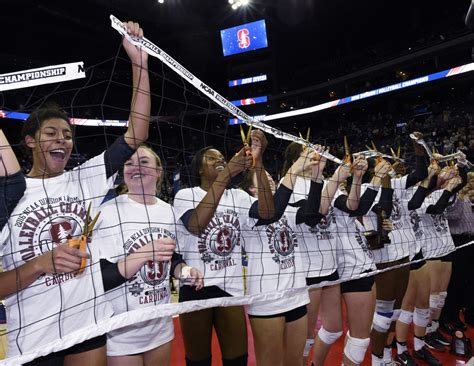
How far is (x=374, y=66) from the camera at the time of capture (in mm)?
16016

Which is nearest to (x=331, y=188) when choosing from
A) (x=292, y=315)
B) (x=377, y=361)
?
(x=292, y=315)

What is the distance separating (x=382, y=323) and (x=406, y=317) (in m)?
0.60

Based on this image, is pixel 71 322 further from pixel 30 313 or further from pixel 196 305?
pixel 196 305

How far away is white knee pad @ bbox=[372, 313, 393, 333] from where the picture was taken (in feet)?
10.5

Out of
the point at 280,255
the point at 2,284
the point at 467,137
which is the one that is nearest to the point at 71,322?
the point at 2,284

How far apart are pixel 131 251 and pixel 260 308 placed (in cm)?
85

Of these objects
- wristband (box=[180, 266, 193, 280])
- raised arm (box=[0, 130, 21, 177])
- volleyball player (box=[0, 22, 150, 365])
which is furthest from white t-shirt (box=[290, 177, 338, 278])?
raised arm (box=[0, 130, 21, 177])

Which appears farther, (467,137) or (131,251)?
(467,137)

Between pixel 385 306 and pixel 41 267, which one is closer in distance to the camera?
pixel 41 267

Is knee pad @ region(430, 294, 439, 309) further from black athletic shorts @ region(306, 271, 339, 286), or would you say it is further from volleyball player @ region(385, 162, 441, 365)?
black athletic shorts @ region(306, 271, 339, 286)

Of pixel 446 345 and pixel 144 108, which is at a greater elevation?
pixel 144 108

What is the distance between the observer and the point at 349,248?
9.62 feet

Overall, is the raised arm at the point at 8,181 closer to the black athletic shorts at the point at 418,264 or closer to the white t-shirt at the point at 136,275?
the white t-shirt at the point at 136,275

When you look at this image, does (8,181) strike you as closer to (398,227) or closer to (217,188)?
(217,188)
